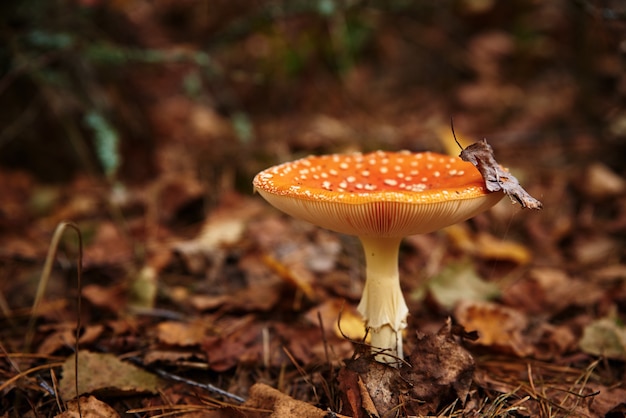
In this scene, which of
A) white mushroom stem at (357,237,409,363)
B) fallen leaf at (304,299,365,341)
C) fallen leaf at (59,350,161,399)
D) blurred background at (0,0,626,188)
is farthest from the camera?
blurred background at (0,0,626,188)

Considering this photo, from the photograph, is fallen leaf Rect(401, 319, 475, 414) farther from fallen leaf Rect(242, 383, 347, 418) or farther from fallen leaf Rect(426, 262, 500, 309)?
fallen leaf Rect(426, 262, 500, 309)

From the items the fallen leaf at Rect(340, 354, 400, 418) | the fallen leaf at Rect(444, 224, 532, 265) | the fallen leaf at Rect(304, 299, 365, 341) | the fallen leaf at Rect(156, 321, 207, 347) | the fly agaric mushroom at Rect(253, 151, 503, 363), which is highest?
the fly agaric mushroom at Rect(253, 151, 503, 363)

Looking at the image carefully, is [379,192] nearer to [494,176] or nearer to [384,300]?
[494,176]

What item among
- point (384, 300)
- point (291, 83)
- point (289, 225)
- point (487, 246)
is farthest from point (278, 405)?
point (291, 83)

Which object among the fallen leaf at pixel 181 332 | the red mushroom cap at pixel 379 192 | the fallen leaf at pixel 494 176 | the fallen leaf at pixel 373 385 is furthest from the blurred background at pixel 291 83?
the fallen leaf at pixel 373 385

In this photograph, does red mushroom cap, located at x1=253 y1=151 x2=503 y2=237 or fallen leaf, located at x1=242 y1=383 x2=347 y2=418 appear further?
fallen leaf, located at x1=242 y1=383 x2=347 y2=418

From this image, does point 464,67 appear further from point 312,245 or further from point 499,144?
point 312,245

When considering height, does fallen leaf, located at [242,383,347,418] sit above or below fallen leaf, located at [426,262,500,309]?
above

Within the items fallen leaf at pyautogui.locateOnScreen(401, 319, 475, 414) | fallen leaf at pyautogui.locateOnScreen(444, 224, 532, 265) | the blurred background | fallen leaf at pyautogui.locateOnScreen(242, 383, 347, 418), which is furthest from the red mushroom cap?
the blurred background

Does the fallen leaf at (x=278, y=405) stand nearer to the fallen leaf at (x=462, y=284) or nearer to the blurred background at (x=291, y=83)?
the fallen leaf at (x=462, y=284)
